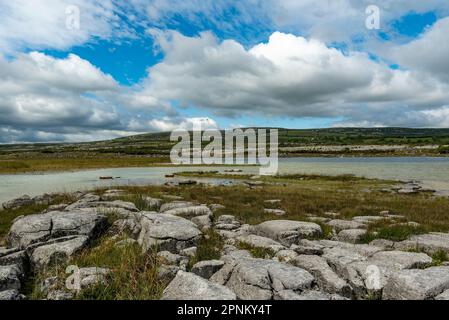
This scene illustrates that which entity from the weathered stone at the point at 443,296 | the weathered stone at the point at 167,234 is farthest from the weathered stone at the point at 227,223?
the weathered stone at the point at 443,296

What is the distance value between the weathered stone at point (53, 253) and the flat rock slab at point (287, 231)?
7.17 metres

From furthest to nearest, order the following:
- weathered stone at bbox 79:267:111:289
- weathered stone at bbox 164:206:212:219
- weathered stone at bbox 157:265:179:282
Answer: weathered stone at bbox 164:206:212:219
weathered stone at bbox 157:265:179:282
weathered stone at bbox 79:267:111:289

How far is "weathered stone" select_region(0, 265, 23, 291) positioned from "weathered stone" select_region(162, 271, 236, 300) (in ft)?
13.2

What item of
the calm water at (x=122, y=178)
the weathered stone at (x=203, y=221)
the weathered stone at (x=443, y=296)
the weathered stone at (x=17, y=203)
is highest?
the weathered stone at (x=443, y=296)

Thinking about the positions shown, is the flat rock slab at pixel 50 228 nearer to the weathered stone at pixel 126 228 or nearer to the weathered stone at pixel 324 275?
the weathered stone at pixel 126 228

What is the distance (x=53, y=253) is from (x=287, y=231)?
8399 mm

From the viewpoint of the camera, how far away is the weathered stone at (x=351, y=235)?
13969 mm

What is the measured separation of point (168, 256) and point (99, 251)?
226 cm

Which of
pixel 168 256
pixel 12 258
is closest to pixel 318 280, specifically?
pixel 168 256

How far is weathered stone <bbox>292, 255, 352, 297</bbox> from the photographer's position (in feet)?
27.2

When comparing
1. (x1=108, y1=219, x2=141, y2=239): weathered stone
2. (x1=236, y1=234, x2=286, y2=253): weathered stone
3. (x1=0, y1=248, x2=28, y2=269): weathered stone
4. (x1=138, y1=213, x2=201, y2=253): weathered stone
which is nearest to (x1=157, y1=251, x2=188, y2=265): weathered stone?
(x1=138, y1=213, x2=201, y2=253): weathered stone

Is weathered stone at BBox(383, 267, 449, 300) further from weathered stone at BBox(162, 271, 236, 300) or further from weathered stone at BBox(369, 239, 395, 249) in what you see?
weathered stone at BBox(369, 239, 395, 249)

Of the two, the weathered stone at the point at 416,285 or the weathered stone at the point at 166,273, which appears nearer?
the weathered stone at the point at 416,285
